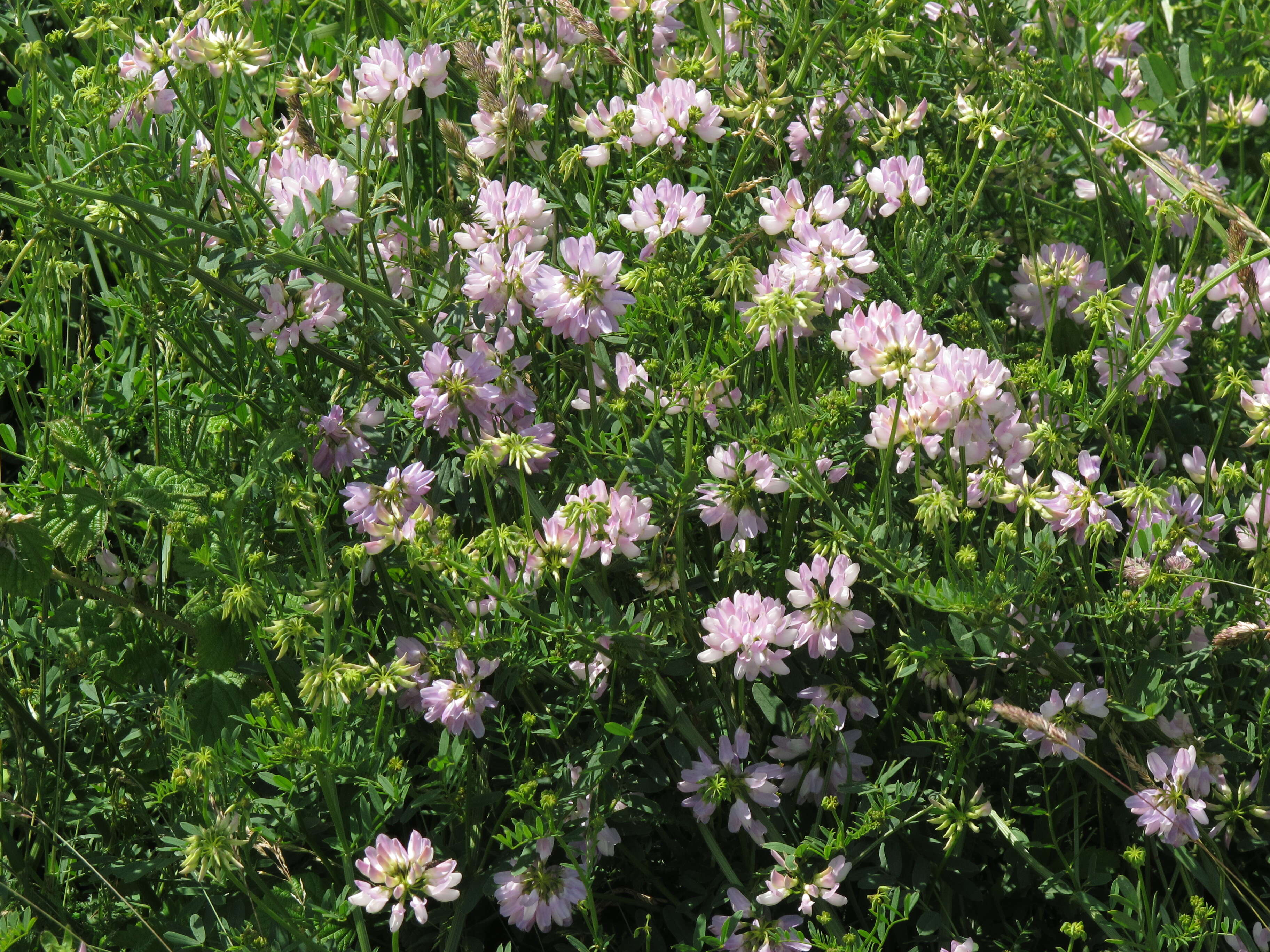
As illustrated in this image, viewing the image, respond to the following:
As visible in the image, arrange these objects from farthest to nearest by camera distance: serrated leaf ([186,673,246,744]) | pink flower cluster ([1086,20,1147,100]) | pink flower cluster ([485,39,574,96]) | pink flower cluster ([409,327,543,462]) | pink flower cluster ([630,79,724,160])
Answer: pink flower cluster ([1086,20,1147,100]) → pink flower cluster ([485,39,574,96]) → pink flower cluster ([630,79,724,160]) → serrated leaf ([186,673,246,744]) → pink flower cluster ([409,327,543,462])

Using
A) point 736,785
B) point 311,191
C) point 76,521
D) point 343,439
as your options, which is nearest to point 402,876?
point 736,785

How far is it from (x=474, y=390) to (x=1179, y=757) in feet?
4.12

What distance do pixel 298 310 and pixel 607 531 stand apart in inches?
27.8

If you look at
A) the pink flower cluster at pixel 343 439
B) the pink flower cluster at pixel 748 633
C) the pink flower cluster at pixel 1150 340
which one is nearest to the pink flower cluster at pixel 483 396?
the pink flower cluster at pixel 343 439

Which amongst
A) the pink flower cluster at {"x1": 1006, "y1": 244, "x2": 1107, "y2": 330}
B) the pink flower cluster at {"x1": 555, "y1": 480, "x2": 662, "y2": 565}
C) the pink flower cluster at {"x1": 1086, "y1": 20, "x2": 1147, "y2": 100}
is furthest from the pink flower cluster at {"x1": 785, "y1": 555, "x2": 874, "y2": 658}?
the pink flower cluster at {"x1": 1086, "y1": 20, "x2": 1147, "y2": 100}

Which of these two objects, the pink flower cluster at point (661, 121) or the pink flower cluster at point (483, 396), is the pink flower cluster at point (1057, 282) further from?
the pink flower cluster at point (483, 396)

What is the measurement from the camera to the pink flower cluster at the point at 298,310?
2.11m

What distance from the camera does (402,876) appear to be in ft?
5.74

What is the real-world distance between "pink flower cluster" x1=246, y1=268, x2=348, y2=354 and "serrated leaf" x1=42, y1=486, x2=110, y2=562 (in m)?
0.42

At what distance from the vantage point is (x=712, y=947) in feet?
6.44

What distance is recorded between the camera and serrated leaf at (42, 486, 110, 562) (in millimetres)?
2137

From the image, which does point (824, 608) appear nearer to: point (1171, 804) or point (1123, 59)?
point (1171, 804)

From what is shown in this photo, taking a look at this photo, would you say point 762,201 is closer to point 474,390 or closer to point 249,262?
point 474,390

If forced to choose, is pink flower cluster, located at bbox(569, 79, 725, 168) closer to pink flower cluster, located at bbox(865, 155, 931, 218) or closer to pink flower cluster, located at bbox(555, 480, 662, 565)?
pink flower cluster, located at bbox(865, 155, 931, 218)
